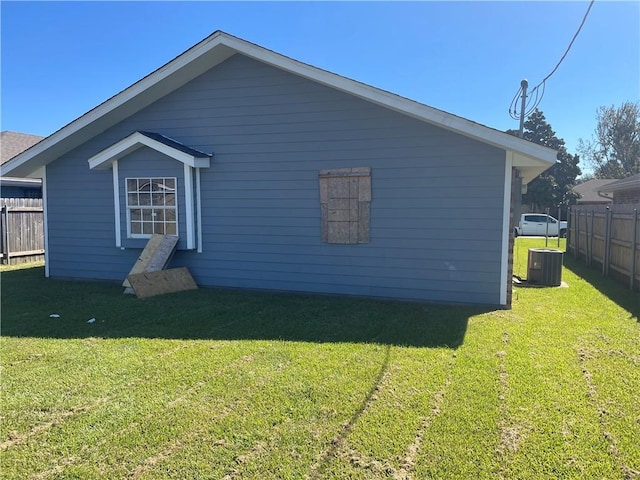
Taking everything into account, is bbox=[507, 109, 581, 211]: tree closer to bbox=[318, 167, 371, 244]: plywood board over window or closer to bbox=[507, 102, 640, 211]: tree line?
bbox=[507, 102, 640, 211]: tree line

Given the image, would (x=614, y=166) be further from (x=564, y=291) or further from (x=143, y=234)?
(x=143, y=234)

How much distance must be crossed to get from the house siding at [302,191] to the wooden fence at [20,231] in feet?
13.3

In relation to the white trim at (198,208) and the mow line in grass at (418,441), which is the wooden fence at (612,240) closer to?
the mow line in grass at (418,441)

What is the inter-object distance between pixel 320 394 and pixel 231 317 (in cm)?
285

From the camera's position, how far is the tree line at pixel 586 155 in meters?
33.9

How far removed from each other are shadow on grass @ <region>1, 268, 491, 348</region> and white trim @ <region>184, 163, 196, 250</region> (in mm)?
933

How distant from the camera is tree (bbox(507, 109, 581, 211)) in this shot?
33.8 meters

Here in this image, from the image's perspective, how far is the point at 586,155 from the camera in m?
45.7

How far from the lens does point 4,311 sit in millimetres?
6480

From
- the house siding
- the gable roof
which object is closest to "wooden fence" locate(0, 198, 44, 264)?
the gable roof

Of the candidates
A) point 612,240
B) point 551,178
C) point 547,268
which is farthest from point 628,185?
point 551,178

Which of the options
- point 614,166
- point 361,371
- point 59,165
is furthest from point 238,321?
point 614,166

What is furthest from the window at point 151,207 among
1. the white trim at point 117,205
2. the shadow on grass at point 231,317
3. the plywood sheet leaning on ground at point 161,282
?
the shadow on grass at point 231,317

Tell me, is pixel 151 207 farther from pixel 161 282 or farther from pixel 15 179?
pixel 15 179
